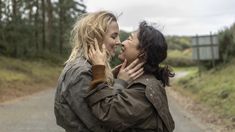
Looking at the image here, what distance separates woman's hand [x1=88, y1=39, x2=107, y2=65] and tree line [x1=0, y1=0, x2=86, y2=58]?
19.4 metres

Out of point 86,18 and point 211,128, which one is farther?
point 211,128

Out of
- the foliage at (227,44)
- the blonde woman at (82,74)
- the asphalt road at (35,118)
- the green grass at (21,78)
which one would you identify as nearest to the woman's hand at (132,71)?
the blonde woman at (82,74)

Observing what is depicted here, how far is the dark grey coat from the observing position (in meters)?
3.21

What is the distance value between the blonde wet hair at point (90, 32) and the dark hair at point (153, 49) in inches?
9.0

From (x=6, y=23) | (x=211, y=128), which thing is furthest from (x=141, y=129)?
(x=6, y=23)

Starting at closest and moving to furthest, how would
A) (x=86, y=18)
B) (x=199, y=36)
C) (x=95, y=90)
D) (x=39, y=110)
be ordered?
(x=95, y=90)
(x=86, y=18)
(x=39, y=110)
(x=199, y=36)

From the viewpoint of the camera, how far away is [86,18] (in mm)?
3463

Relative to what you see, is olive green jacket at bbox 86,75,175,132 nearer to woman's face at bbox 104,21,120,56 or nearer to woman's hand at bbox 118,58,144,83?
woman's hand at bbox 118,58,144,83

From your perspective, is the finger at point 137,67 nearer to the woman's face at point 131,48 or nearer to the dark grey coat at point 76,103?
the woman's face at point 131,48

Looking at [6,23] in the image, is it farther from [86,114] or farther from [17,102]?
[86,114]

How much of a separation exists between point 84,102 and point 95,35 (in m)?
0.46

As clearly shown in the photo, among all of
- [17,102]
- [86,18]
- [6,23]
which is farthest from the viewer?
[6,23]

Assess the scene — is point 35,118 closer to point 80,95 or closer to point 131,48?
point 131,48

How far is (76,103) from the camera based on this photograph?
3209 mm
